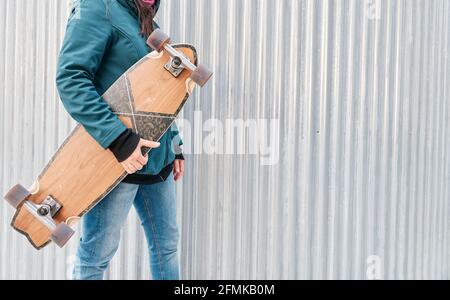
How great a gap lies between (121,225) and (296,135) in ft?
3.27

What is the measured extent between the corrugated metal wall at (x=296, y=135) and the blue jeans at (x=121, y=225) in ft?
1.36

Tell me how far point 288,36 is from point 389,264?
1.26 meters

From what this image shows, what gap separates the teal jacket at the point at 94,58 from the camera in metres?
1.39

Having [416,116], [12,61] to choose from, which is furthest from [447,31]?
[12,61]

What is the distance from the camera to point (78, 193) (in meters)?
1.52

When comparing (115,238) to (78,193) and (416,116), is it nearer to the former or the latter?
(78,193)

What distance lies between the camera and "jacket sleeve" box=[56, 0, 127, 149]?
1.39m

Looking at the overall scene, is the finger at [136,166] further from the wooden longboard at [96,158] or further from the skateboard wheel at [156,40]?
the skateboard wheel at [156,40]

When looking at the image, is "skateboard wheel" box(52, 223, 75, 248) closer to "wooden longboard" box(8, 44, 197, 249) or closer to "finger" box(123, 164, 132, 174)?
"wooden longboard" box(8, 44, 197, 249)

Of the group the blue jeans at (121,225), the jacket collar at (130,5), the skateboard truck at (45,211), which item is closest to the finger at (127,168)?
the blue jeans at (121,225)

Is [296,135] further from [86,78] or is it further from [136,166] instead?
[86,78]

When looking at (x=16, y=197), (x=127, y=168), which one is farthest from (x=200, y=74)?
(x=16, y=197)

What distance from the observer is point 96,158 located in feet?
4.99

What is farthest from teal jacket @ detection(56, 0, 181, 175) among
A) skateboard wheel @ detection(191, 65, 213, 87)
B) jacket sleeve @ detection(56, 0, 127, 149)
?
skateboard wheel @ detection(191, 65, 213, 87)
